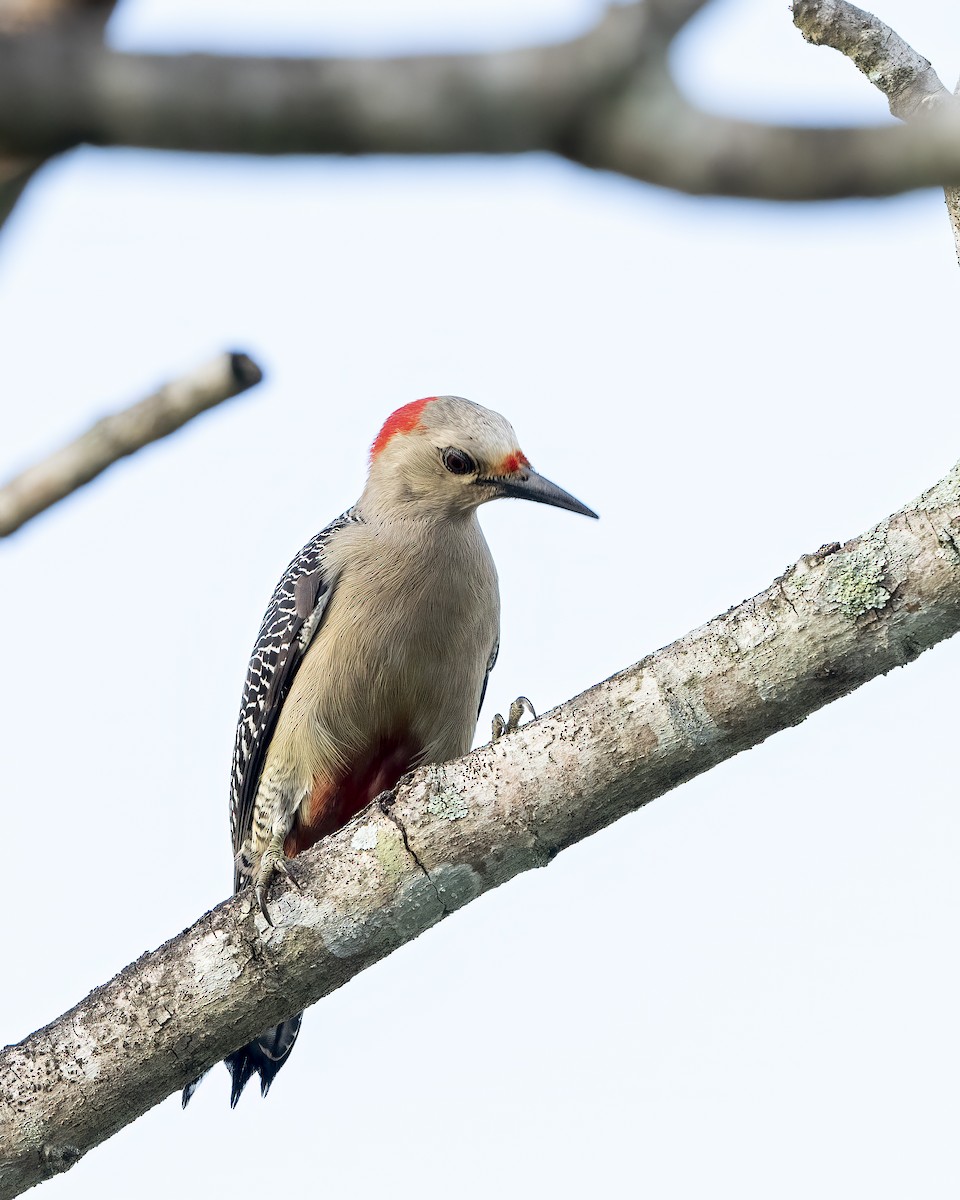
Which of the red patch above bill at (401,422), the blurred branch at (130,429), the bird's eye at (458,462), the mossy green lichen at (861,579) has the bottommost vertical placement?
the mossy green lichen at (861,579)

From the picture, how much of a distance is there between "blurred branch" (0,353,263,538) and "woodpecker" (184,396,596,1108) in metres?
4.17

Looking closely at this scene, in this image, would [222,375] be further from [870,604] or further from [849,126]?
[870,604]

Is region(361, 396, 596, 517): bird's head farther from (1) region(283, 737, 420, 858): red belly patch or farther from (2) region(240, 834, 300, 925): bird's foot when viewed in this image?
(2) region(240, 834, 300, 925): bird's foot

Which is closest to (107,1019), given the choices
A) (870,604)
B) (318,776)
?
(318,776)

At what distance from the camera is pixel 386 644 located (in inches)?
288

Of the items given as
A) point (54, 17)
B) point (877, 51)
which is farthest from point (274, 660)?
point (54, 17)

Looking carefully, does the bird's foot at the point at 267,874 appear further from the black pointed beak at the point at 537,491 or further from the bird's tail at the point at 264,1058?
the black pointed beak at the point at 537,491

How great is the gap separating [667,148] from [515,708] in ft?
16.0

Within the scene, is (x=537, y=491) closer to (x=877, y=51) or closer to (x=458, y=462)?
(x=458, y=462)

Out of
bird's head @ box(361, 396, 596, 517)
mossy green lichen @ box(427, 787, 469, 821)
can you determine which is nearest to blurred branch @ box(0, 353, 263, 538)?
mossy green lichen @ box(427, 787, 469, 821)

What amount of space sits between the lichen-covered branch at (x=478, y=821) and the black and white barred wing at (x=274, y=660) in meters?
2.15

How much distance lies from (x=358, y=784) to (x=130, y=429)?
184 inches

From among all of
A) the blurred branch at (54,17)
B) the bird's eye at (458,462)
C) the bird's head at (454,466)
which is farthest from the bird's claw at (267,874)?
the blurred branch at (54,17)

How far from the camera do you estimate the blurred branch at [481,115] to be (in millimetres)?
1494
